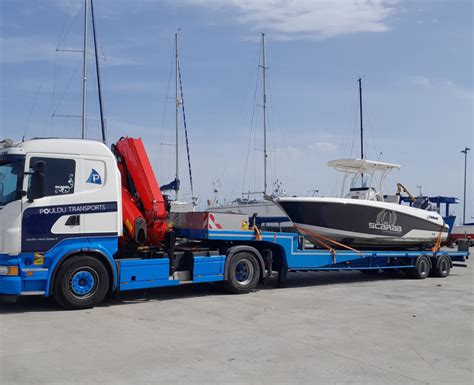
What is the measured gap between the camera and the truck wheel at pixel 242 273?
1121 cm

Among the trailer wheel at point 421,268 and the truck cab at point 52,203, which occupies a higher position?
the truck cab at point 52,203

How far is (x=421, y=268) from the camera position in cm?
1489

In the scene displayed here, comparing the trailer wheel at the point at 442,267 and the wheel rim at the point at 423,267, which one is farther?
the trailer wheel at the point at 442,267

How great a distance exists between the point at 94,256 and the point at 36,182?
164 centimetres

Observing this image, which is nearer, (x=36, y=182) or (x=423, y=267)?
(x=36, y=182)

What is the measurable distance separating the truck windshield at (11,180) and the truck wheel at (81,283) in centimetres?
142

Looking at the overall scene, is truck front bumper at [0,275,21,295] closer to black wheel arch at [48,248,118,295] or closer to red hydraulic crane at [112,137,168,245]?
black wheel arch at [48,248,118,295]

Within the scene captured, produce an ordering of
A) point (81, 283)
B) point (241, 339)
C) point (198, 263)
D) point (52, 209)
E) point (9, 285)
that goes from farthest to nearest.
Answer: point (198, 263) → point (81, 283) → point (52, 209) → point (9, 285) → point (241, 339)

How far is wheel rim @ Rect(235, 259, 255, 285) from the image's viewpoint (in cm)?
1145

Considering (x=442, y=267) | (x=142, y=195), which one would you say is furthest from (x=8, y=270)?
(x=442, y=267)

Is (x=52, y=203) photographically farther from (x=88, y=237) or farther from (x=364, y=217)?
(x=364, y=217)

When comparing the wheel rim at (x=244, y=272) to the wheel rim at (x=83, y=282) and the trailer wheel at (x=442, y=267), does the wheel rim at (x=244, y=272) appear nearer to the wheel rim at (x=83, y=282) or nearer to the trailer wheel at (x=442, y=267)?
the wheel rim at (x=83, y=282)

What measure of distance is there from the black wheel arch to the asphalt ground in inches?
19.0

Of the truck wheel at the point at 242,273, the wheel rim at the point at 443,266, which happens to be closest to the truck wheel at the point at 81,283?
the truck wheel at the point at 242,273
